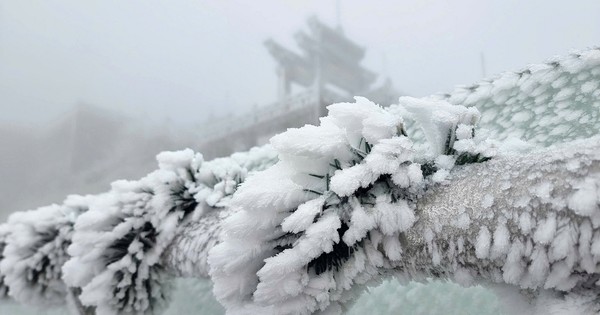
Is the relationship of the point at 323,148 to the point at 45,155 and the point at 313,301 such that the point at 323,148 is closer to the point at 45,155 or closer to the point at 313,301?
the point at 313,301

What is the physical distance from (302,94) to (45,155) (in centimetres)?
81

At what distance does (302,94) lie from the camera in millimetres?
767

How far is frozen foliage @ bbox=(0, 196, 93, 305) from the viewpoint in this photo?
323mm

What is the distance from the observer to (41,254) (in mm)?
323

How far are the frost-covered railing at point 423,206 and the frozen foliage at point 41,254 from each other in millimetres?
143

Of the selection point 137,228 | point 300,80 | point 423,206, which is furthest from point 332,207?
point 300,80

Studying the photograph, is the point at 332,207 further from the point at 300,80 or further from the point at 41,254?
the point at 300,80

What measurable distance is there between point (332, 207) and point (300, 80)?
98cm

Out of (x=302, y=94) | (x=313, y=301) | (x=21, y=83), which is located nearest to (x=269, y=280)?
(x=313, y=301)

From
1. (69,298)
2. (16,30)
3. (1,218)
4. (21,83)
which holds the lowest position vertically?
(1,218)

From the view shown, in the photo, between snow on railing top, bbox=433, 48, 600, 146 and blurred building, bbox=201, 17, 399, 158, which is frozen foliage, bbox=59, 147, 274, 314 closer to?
snow on railing top, bbox=433, 48, 600, 146

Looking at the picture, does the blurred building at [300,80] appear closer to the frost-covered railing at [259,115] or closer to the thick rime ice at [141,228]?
the frost-covered railing at [259,115]

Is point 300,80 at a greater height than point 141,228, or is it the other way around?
point 300,80

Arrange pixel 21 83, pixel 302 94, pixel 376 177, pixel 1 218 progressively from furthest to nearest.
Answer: pixel 21 83, pixel 1 218, pixel 302 94, pixel 376 177
